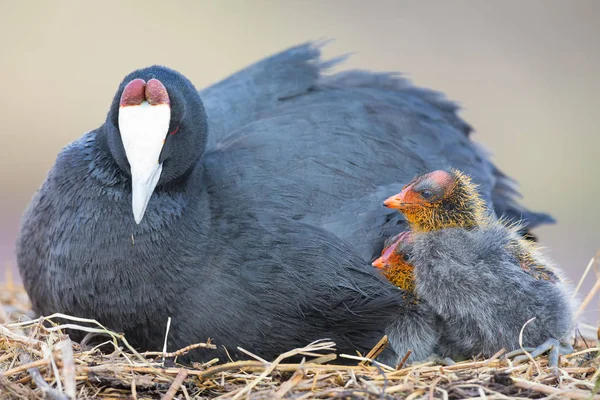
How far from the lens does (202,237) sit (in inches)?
180

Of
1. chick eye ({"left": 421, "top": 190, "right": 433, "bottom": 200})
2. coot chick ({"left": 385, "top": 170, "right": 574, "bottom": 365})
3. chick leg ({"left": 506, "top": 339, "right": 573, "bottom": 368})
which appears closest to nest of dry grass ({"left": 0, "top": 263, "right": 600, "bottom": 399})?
chick leg ({"left": 506, "top": 339, "right": 573, "bottom": 368})

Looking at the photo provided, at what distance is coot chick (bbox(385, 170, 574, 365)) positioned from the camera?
443cm

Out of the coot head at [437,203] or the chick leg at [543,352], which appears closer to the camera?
the chick leg at [543,352]

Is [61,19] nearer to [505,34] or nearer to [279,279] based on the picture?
[505,34]

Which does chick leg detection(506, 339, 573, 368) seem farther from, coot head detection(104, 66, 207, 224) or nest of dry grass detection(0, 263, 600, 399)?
coot head detection(104, 66, 207, 224)

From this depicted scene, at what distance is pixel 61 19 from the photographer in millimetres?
11984

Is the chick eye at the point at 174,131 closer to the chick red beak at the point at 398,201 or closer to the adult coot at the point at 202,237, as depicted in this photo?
the adult coot at the point at 202,237

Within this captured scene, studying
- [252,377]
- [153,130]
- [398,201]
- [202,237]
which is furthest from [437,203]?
[153,130]

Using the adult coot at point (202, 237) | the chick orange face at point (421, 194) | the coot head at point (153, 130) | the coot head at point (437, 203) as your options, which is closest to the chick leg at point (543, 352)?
the adult coot at point (202, 237)

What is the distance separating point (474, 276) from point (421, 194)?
1.52 ft

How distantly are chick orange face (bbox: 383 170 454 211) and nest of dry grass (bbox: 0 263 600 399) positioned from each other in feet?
2.50

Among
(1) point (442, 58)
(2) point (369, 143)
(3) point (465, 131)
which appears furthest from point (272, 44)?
(2) point (369, 143)

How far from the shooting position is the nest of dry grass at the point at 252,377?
12.5ft

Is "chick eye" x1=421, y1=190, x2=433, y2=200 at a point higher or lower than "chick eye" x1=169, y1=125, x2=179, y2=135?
lower
